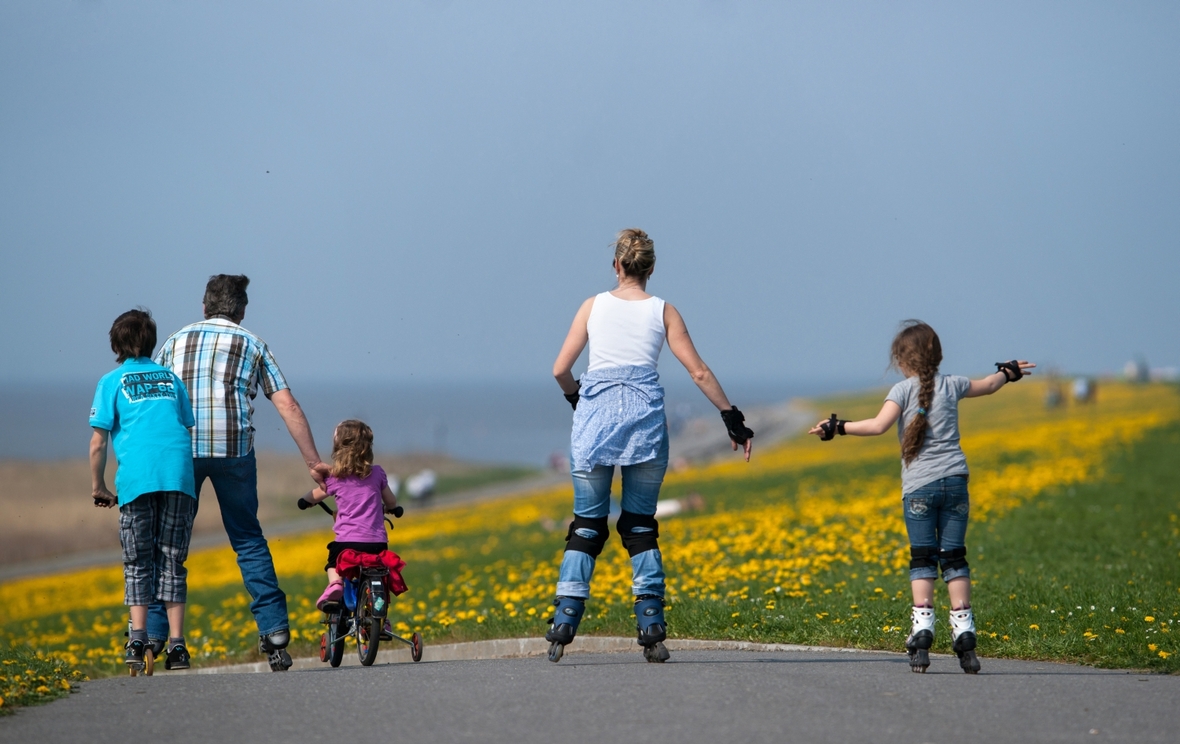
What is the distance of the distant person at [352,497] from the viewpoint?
285 inches

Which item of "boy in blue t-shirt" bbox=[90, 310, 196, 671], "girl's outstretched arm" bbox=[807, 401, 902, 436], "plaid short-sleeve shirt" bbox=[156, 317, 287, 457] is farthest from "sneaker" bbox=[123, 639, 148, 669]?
"girl's outstretched arm" bbox=[807, 401, 902, 436]

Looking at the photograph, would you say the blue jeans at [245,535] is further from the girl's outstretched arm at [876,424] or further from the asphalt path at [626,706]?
the girl's outstretched arm at [876,424]

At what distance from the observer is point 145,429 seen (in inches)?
273

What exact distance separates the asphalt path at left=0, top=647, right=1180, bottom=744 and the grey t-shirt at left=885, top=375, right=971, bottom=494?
0.97 m

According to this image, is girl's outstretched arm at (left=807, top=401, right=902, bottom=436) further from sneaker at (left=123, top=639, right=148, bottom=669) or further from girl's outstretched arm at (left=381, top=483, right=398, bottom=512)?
sneaker at (left=123, top=639, right=148, bottom=669)

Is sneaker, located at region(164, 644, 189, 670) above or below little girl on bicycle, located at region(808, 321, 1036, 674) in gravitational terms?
below

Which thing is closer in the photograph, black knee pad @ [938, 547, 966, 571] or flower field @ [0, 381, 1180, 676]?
black knee pad @ [938, 547, 966, 571]

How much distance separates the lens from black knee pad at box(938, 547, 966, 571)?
21.1ft

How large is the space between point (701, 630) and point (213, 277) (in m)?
3.61

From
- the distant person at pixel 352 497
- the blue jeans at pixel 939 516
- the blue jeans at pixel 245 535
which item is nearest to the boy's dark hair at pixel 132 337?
the blue jeans at pixel 245 535

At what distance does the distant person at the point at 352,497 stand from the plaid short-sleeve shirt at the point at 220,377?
1.57 feet

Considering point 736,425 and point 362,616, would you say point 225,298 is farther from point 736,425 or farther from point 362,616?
point 736,425

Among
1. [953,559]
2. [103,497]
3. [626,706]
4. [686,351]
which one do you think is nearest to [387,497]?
[103,497]

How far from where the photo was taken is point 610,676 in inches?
243
